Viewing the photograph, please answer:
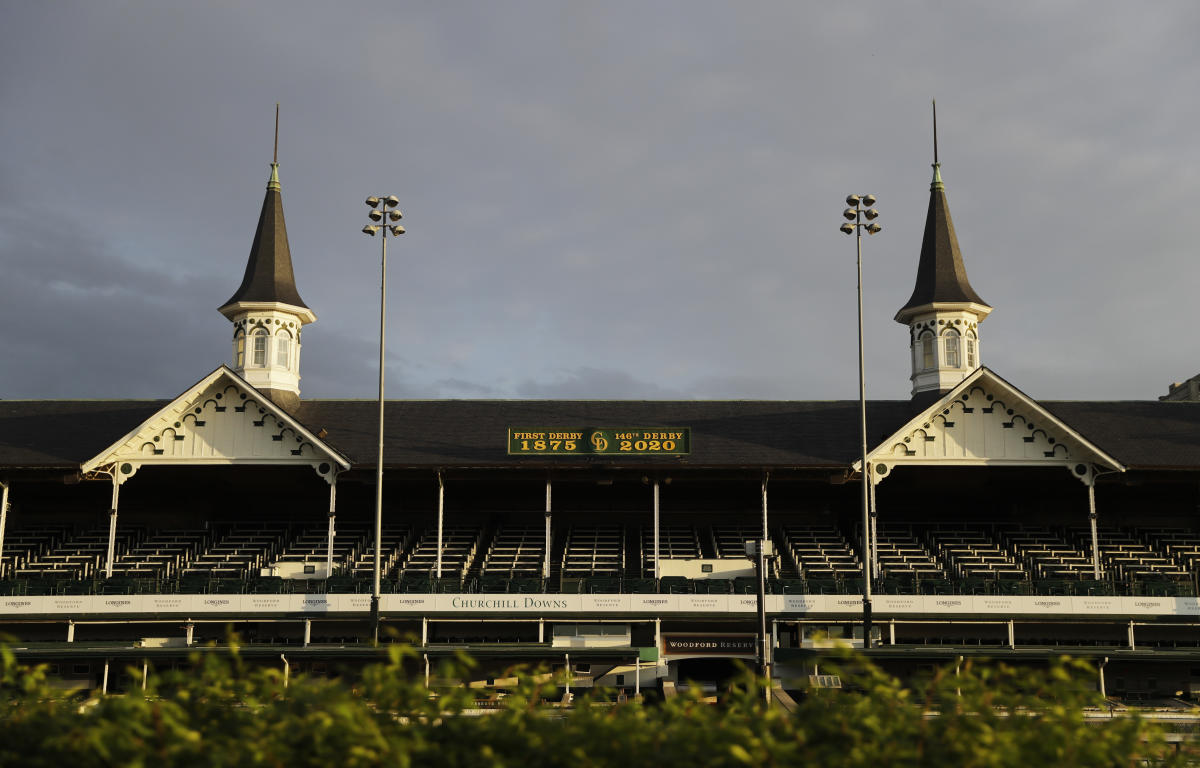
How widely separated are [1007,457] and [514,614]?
18637 mm

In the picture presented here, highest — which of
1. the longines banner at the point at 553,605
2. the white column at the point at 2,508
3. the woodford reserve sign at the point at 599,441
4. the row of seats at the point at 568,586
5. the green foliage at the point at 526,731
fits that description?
the woodford reserve sign at the point at 599,441

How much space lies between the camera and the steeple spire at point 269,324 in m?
44.8

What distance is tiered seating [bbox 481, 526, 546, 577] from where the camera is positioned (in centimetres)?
3775

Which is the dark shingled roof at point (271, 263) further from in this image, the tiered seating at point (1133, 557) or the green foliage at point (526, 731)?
the green foliage at point (526, 731)

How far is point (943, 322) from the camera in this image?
4562cm

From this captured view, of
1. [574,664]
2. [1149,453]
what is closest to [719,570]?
[574,664]

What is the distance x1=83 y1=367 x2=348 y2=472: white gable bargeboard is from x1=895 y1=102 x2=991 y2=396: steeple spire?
2520 centimetres

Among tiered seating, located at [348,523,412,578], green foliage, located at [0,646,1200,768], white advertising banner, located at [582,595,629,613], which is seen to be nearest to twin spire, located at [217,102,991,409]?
tiered seating, located at [348,523,412,578]

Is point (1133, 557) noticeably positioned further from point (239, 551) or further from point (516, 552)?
point (239, 551)

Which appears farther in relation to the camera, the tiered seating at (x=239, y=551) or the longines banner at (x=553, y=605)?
the tiered seating at (x=239, y=551)

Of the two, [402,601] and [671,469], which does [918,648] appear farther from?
[402,601]

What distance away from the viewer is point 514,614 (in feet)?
114

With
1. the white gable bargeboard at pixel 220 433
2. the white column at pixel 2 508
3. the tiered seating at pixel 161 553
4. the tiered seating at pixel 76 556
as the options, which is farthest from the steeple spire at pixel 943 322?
the white column at pixel 2 508

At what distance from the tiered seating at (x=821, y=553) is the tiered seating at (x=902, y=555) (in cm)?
104
